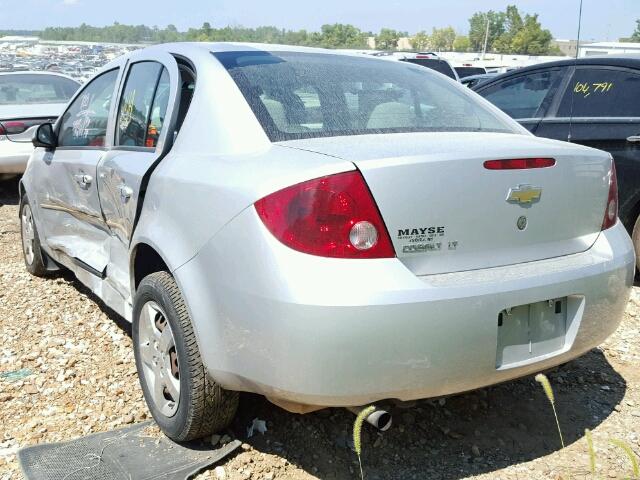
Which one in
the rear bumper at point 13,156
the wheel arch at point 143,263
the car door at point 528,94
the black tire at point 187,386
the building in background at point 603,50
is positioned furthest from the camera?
the rear bumper at point 13,156

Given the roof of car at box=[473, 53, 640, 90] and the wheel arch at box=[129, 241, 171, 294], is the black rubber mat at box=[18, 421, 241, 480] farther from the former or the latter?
the roof of car at box=[473, 53, 640, 90]

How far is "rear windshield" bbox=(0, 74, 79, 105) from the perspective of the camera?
955cm

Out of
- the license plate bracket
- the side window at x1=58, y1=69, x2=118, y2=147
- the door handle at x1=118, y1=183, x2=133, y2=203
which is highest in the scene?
the side window at x1=58, y1=69, x2=118, y2=147

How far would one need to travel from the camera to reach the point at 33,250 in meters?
5.16

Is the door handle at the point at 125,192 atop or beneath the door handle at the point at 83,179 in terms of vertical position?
atop

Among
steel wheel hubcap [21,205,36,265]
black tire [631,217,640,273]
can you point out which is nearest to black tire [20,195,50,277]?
steel wheel hubcap [21,205,36,265]

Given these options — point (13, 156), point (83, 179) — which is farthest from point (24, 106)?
point (83, 179)

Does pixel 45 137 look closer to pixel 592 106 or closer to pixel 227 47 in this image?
pixel 227 47

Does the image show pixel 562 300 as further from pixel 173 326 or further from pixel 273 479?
pixel 173 326

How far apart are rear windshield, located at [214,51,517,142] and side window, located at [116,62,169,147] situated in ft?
1.27

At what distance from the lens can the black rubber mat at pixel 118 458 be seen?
2713 mm

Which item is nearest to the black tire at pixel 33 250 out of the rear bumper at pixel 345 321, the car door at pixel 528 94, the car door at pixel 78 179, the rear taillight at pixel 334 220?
the car door at pixel 78 179

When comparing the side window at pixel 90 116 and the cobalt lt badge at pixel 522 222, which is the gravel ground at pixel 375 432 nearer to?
the cobalt lt badge at pixel 522 222

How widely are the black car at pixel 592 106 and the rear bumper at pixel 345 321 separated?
268cm
